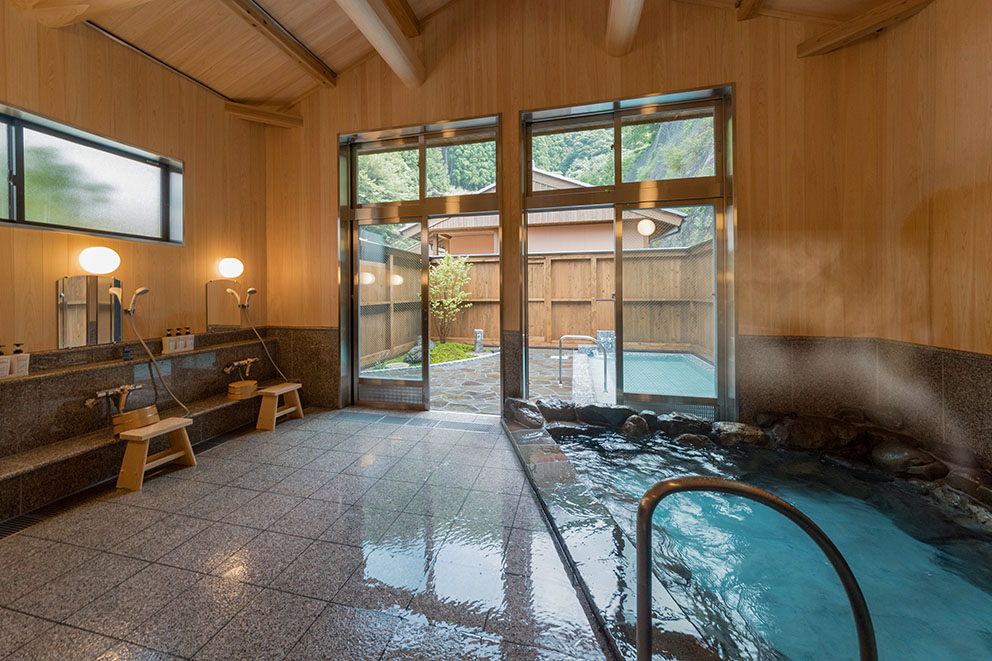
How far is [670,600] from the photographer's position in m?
1.64

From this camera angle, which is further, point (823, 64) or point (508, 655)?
point (823, 64)

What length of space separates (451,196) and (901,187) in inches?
168

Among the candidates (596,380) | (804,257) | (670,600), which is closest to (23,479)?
(670,600)

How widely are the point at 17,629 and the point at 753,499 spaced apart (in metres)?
2.75

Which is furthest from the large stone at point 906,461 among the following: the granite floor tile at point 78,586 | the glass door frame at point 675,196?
the granite floor tile at point 78,586

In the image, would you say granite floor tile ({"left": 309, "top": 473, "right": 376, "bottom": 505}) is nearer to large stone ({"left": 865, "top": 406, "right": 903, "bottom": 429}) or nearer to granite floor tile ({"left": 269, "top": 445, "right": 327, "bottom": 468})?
granite floor tile ({"left": 269, "top": 445, "right": 327, "bottom": 468})

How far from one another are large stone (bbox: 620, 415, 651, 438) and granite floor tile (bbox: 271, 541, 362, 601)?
2852 mm

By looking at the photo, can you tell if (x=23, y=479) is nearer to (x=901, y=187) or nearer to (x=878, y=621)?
(x=878, y=621)

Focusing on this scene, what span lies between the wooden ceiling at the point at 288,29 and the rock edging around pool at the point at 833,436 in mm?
3523

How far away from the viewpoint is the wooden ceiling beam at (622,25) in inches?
130

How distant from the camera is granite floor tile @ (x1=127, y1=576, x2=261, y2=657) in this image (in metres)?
1.48

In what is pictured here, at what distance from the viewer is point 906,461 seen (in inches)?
121

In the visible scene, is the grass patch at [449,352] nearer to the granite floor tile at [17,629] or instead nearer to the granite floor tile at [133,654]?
the granite floor tile at [17,629]

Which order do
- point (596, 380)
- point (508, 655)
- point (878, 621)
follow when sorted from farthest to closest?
point (596, 380)
point (878, 621)
point (508, 655)
